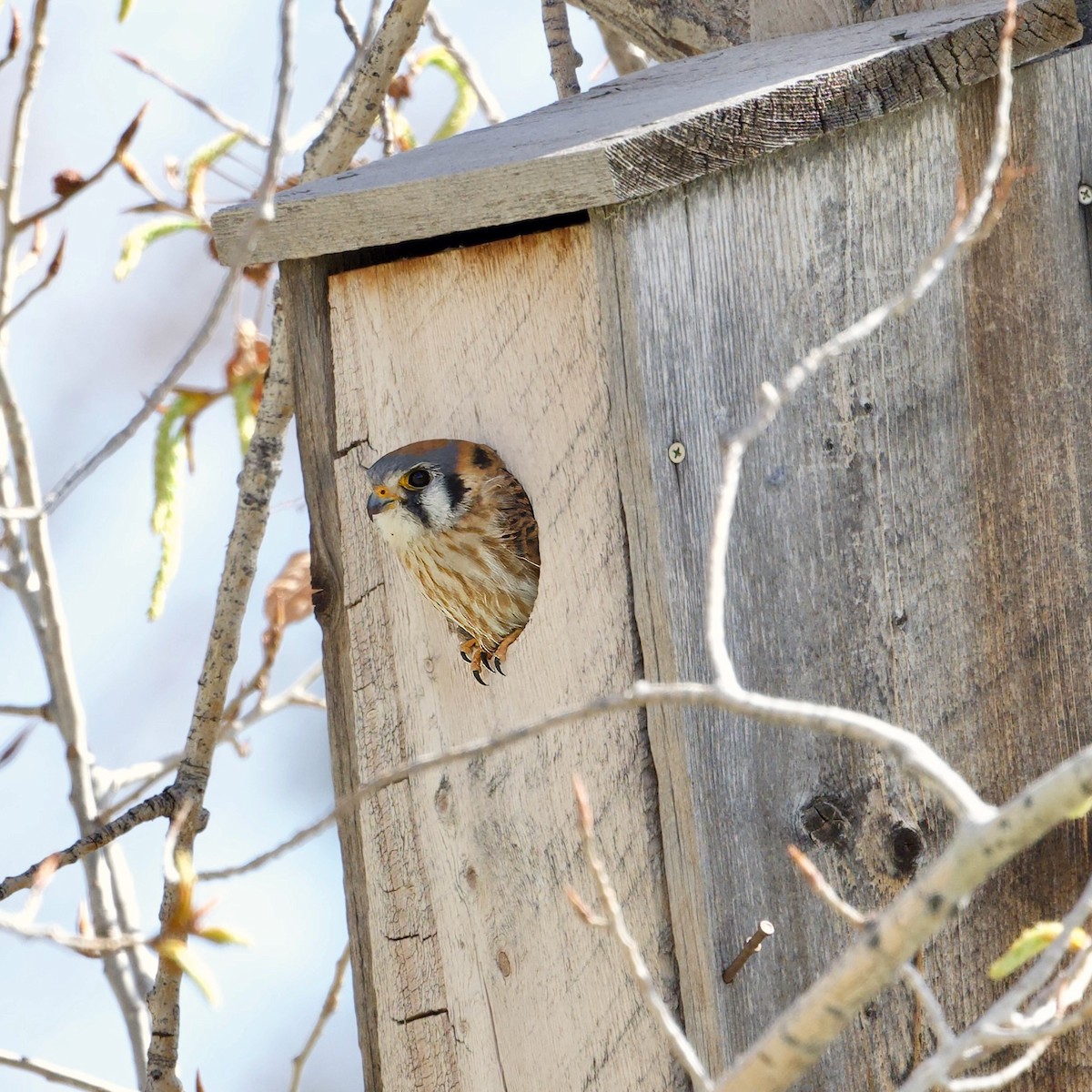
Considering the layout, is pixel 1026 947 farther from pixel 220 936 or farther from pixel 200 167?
pixel 200 167

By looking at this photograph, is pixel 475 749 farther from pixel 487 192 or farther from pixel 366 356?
pixel 366 356

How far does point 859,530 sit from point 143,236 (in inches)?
55.1

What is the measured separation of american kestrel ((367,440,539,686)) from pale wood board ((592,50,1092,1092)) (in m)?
0.29

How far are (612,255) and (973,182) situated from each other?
19.8 inches

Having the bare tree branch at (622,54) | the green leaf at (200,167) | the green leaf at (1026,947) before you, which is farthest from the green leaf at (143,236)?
the green leaf at (1026,947)

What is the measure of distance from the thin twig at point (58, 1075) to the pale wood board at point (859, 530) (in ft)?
2.88

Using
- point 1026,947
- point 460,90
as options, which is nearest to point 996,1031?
point 1026,947

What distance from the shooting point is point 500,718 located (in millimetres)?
2074

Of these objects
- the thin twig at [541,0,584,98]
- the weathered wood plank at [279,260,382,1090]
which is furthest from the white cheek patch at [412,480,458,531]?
the thin twig at [541,0,584,98]

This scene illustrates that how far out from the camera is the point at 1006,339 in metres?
1.96

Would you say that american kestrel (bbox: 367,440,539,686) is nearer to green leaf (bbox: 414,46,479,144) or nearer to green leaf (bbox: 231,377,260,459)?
green leaf (bbox: 231,377,260,459)

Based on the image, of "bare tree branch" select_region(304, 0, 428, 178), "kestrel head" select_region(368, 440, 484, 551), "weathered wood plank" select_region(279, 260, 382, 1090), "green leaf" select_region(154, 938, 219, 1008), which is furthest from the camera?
"bare tree branch" select_region(304, 0, 428, 178)

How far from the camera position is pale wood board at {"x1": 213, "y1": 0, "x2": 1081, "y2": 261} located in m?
1.78

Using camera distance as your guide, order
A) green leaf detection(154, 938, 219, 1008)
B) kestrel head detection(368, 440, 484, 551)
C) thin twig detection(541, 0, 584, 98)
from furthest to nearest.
Result: thin twig detection(541, 0, 584, 98), kestrel head detection(368, 440, 484, 551), green leaf detection(154, 938, 219, 1008)
